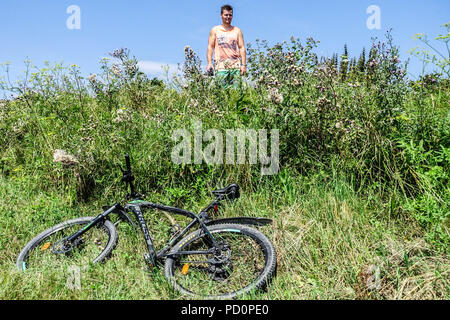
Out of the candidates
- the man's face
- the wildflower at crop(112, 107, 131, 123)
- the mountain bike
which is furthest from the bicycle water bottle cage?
the man's face

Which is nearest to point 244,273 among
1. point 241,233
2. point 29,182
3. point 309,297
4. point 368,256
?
point 241,233

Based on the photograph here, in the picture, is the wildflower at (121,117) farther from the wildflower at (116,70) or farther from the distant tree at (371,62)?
the distant tree at (371,62)

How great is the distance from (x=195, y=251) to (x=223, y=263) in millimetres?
304

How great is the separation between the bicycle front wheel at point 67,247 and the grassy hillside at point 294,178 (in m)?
0.17

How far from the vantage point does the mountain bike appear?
10.7ft

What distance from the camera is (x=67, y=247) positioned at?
150 inches

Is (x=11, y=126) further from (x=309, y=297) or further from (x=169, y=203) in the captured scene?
(x=309, y=297)

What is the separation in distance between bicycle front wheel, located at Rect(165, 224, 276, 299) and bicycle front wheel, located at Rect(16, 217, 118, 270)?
90cm

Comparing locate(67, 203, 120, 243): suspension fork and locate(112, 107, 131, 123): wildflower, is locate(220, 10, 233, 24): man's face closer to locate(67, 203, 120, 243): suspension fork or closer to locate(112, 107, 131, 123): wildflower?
locate(112, 107, 131, 123): wildflower

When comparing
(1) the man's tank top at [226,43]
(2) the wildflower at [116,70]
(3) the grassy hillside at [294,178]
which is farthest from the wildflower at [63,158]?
(1) the man's tank top at [226,43]

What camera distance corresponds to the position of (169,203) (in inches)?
175

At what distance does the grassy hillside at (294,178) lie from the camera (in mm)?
3145
